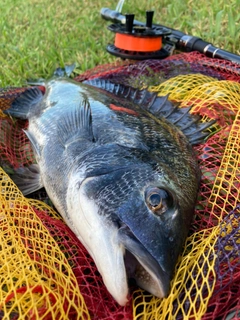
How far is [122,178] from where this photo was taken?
2.15 meters

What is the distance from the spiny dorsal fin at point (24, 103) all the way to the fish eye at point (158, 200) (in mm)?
1954

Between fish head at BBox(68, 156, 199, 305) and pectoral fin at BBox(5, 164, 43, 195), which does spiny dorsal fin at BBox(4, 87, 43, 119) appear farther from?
fish head at BBox(68, 156, 199, 305)

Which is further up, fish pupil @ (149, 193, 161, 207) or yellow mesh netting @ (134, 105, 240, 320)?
fish pupil @ (149, 193, 161, 207)

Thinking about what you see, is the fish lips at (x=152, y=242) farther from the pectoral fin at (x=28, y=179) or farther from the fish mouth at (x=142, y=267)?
the pectoral fin at (x=28, y=179)

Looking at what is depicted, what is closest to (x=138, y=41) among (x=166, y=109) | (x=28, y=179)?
(x=166, y=109)

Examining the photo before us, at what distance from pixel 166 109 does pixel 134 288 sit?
61.7 inches

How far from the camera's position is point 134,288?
6.68 feet

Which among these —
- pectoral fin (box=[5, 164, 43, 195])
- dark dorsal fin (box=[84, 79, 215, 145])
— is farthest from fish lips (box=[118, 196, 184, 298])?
pectoral fin (box=[5, 164, 43, 195])

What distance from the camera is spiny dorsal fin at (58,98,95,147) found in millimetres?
2613

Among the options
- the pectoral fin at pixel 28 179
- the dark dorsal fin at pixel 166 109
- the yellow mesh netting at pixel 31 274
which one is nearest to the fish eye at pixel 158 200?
the yellow mesh netting at pixel 31 274

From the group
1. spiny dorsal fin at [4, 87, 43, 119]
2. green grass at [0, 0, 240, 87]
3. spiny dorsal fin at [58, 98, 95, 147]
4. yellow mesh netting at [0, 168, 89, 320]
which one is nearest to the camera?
yellow mesh netting at [0, 168, 89, 320]

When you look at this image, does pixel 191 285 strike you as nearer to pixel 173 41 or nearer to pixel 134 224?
pixel 134 224

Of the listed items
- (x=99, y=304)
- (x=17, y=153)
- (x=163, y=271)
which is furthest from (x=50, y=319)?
(x=17, y=153)

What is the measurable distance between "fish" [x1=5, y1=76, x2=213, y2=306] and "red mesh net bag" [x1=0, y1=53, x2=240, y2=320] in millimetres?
115
